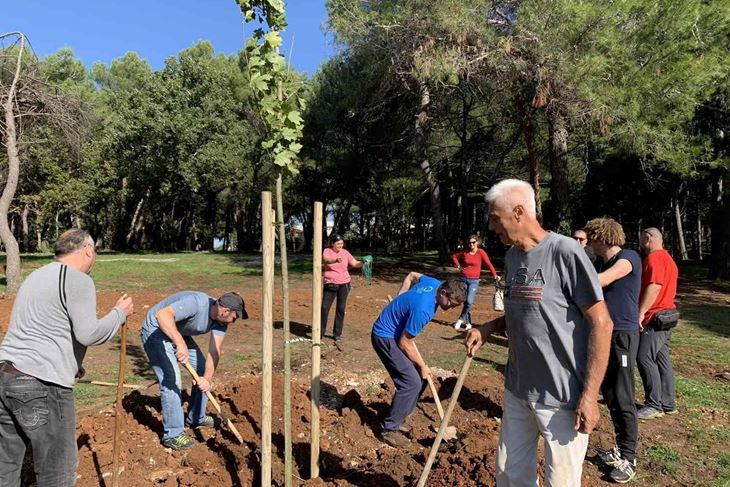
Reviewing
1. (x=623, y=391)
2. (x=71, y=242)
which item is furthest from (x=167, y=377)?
(x=623, y=391)

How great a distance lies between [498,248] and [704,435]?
32309 mm

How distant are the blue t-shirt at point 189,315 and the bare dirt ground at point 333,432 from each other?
0.91 m

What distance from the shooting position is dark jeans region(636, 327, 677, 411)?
4969 mm

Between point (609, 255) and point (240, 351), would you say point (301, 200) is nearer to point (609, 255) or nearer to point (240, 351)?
point (240, 351)

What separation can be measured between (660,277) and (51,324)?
15.3 ft

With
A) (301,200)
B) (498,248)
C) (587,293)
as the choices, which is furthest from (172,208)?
(587,293)

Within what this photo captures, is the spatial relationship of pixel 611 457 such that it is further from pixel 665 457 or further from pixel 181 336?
pixel 181 336

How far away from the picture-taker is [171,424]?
13.9 feet

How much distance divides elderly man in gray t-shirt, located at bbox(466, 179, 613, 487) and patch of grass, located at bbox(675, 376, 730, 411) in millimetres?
3924

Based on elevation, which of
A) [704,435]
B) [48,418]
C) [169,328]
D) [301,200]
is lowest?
[704,435]

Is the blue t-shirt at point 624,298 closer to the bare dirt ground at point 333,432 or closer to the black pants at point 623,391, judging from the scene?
the black pants at point 623,391

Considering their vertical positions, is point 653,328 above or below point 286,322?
below

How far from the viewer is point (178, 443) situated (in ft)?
13.9

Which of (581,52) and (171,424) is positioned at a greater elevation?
(581,52)
